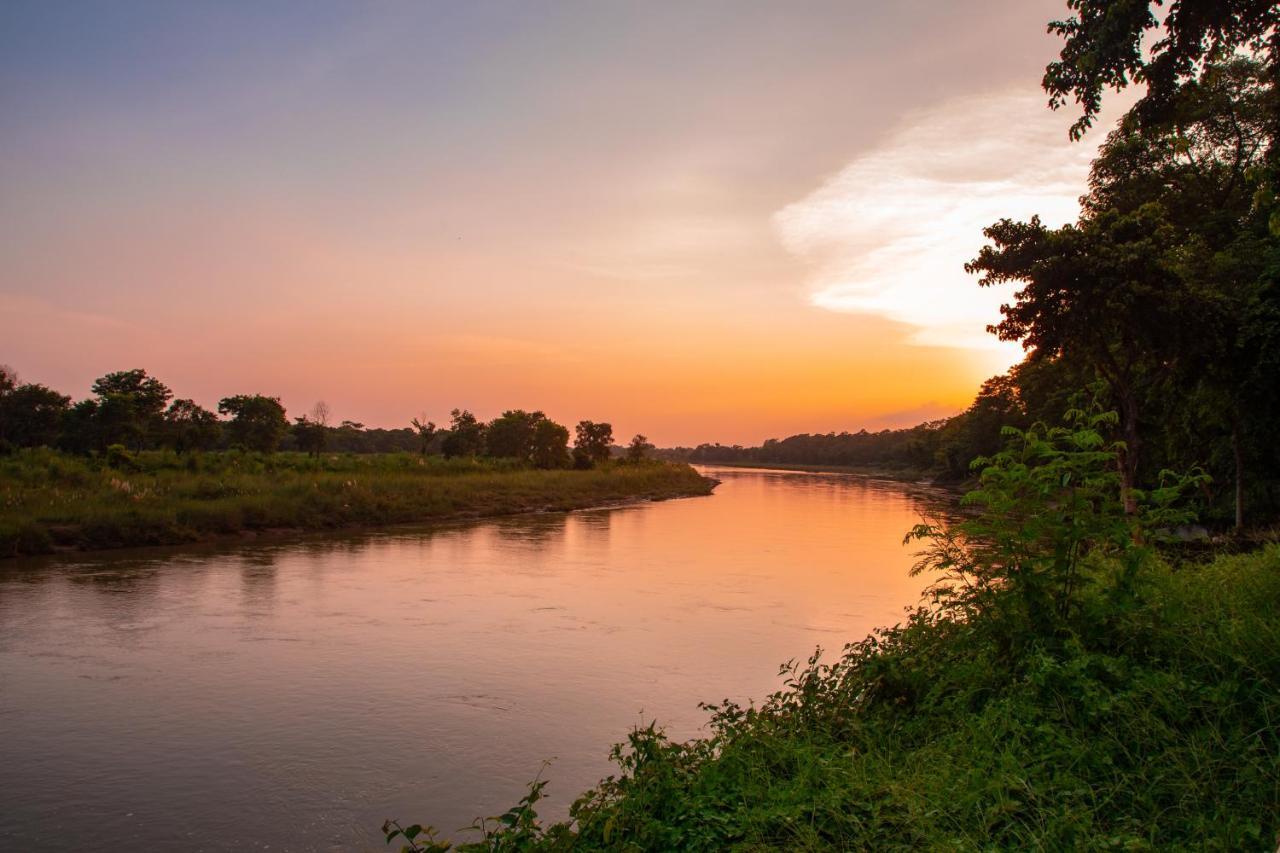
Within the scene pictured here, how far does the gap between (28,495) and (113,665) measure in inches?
465

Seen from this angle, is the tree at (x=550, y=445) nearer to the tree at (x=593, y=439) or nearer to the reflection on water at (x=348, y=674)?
the tree at (x=593, y=439)

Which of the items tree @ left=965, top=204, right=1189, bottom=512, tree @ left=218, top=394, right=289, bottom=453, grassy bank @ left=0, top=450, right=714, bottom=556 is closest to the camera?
tree @ left=965, top=204, right=1189, bottom=512

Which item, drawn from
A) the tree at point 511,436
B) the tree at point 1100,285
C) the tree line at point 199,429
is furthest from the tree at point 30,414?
the tree at point 1100,285

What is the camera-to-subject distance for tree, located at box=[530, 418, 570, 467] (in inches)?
2083

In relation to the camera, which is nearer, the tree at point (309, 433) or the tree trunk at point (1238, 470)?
the tree trunk at point (1238, 470)

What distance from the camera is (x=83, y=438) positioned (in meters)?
37.3

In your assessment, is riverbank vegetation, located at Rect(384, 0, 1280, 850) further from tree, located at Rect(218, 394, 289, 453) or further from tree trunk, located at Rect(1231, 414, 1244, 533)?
tree, located at Rect(218, 394, 289, 453)

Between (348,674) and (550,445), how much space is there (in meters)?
45.4

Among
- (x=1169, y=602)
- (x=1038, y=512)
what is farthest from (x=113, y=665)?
(x=1169, y=602)

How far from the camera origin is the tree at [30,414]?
132 feet

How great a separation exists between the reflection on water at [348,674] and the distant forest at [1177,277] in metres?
5.52

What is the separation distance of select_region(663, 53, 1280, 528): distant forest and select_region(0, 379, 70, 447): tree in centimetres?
4596

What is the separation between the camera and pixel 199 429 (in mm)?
42938

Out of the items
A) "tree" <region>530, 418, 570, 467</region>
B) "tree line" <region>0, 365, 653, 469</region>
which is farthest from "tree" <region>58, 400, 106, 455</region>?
"tree" <region>530, 418, 570, 467</region>
